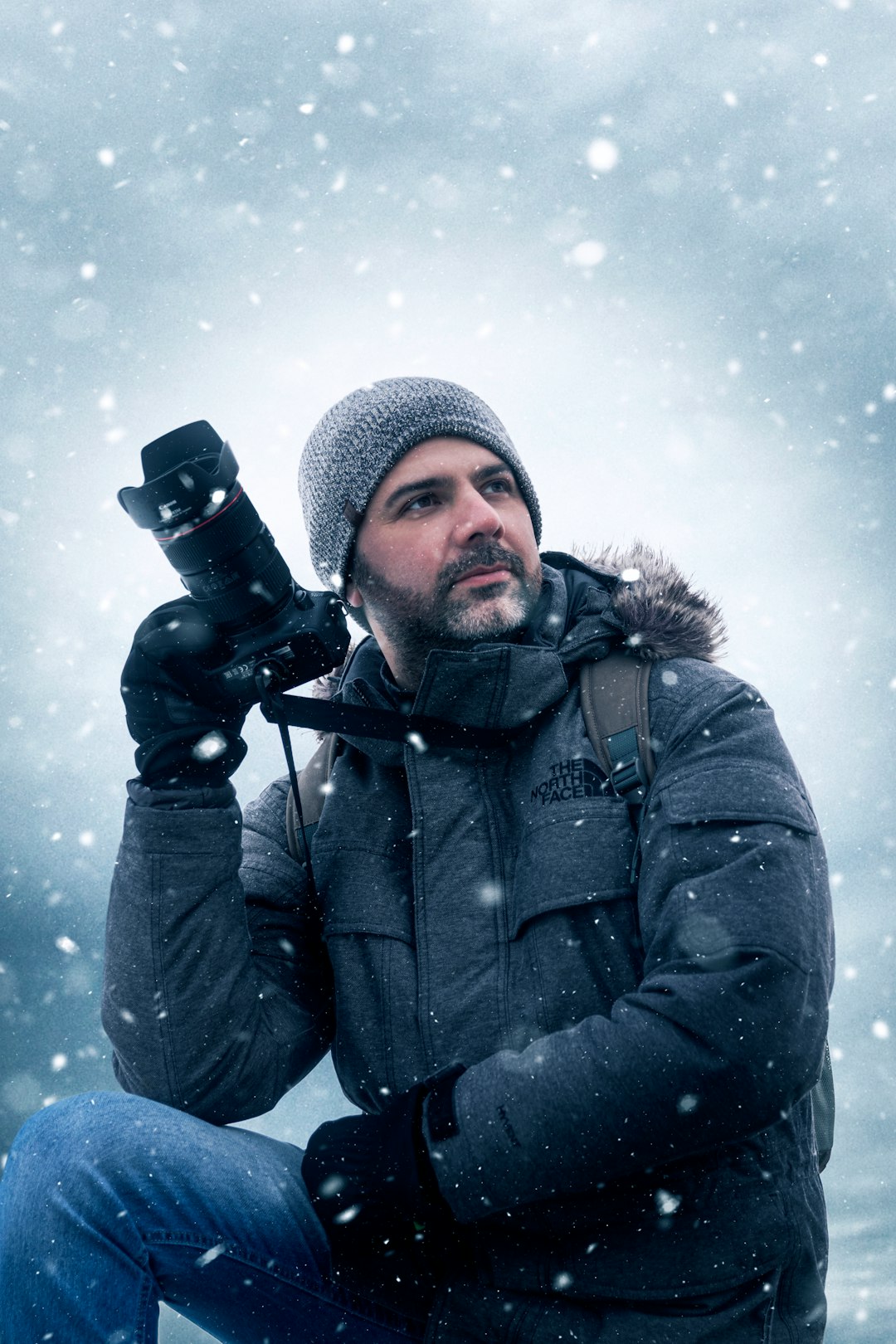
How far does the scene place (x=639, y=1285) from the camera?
1603 mm

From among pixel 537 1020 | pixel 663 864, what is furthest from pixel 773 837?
pixel 537 1020

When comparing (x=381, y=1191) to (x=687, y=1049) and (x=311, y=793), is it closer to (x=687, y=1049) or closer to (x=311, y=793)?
(x=687, y=1049)

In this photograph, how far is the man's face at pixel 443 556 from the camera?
242cm

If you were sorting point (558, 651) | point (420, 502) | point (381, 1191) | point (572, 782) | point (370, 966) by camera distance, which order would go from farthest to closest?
point (420, 502) → point (558, 651) → point (370, 966) → point (572, 782) → point (381, 1191)

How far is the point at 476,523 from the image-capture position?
2.50 m

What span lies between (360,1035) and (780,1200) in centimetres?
87

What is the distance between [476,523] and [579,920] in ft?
3.58

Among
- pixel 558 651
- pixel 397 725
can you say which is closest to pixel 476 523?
pixel 558 651

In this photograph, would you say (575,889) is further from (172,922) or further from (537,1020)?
(172,922)

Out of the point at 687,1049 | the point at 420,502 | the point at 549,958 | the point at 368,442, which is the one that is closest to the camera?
the point at 687,1049

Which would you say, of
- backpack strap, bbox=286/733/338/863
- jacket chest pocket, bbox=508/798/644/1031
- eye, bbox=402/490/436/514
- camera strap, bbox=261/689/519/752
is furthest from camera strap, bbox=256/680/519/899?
eye, bbox=402/490/436/514

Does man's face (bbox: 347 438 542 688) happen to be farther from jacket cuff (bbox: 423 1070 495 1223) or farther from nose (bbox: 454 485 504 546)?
jacket cuff (bbox: 423 1070 495 1223)

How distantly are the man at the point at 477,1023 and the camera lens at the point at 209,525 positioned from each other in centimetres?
17

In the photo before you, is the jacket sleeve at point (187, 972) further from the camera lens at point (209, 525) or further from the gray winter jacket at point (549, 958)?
the camera lens at point (209, 525)
